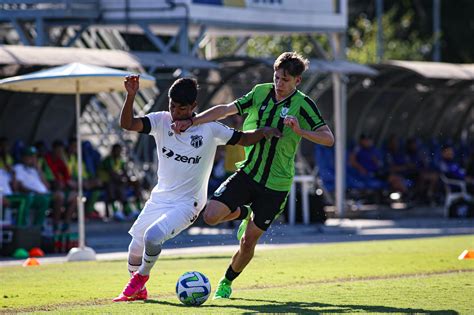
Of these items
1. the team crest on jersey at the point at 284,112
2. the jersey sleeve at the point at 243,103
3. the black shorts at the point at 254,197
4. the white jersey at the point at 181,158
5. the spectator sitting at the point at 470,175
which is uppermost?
the jersey sleeve at the point at 243,103

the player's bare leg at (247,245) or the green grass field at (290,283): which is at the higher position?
the player's bare leg at (247,245)

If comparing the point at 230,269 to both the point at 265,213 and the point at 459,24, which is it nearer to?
the point at 265,213

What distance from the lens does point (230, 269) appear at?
12.1 m

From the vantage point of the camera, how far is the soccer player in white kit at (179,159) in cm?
1170

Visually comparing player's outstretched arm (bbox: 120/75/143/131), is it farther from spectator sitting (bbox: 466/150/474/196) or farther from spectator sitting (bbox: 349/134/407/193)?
spectator sitting (bbox: 466/150/474/196)

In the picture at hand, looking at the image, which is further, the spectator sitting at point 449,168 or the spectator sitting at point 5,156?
the spectator sitting at point 449,168

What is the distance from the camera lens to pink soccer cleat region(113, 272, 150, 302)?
11.8 m

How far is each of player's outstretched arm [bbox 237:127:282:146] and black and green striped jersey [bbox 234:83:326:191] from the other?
0.20m

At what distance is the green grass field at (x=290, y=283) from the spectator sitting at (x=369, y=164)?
30.7 ft

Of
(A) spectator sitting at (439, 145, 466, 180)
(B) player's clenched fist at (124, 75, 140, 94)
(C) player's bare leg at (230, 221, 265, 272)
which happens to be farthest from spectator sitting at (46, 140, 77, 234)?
(B) player's clenched fist at (124, 75, 140, 94)

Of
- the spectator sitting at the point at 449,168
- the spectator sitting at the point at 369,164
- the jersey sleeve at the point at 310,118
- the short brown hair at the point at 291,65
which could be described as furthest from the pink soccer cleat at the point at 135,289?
the spectator sitting at the point at 449,168

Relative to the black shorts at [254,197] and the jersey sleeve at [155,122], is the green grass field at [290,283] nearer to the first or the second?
the black shorts at [254,197]

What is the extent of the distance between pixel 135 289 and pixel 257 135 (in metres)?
1.86

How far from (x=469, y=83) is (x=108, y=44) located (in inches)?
369
